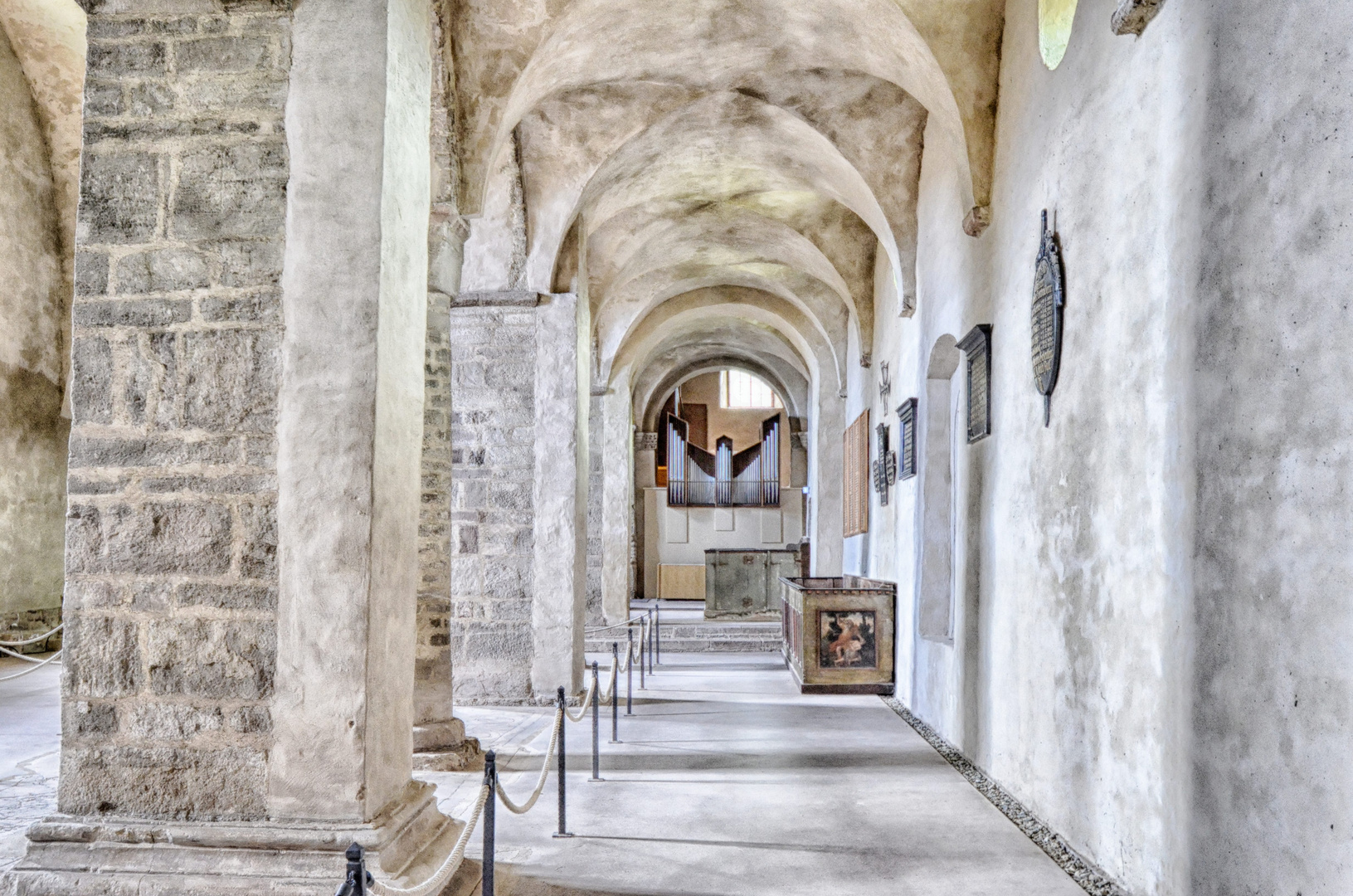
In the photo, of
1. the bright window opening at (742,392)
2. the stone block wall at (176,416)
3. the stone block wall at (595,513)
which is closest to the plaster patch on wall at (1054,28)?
the stone block wall at (176,416)

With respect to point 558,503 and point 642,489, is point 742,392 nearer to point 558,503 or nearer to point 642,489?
point 642,489

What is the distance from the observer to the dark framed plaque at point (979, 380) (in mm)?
6336

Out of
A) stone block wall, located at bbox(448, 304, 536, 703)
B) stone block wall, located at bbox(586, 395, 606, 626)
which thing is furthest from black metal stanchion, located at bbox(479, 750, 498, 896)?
stone block wall, located at bbox(586, 395, 606, 626)

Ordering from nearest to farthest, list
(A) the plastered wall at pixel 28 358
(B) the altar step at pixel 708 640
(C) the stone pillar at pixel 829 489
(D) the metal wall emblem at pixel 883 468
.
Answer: (D) the metal wall emblem at pixel 883 468
(A) the plastered wall at pixel 28 358
(B) the altar step at pixel 708 640
(C) the stone pillar at pixel 829 489

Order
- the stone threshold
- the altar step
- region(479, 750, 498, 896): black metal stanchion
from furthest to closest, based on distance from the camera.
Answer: the altar step → the stone threshold → region(479, 750, 498, 896): black metal stanchion

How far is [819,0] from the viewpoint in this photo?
6.93 metres

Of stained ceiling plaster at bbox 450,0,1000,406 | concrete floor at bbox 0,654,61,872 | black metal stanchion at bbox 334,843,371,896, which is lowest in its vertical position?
concrete floor at bbox 0,654,61,872

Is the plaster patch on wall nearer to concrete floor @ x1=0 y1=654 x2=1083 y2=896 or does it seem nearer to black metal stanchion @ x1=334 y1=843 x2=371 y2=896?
concrete floor @ x1=0 y1=654 x2=1083 y2=896

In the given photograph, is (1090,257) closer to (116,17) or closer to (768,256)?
(116,17)

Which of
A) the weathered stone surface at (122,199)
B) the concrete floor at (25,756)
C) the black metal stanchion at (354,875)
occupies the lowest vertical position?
the concrete floor at (25,756)

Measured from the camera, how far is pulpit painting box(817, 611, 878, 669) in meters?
9.32

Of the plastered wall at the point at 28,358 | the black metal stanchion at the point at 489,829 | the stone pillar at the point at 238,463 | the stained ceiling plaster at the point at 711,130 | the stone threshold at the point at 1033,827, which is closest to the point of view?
the black metal stanchion at the point at 489,829

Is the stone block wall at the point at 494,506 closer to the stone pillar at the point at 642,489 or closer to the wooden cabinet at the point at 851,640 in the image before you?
the wooden cabinet at the point at 851,640

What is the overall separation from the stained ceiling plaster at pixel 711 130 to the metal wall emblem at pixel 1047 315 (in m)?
1.52
